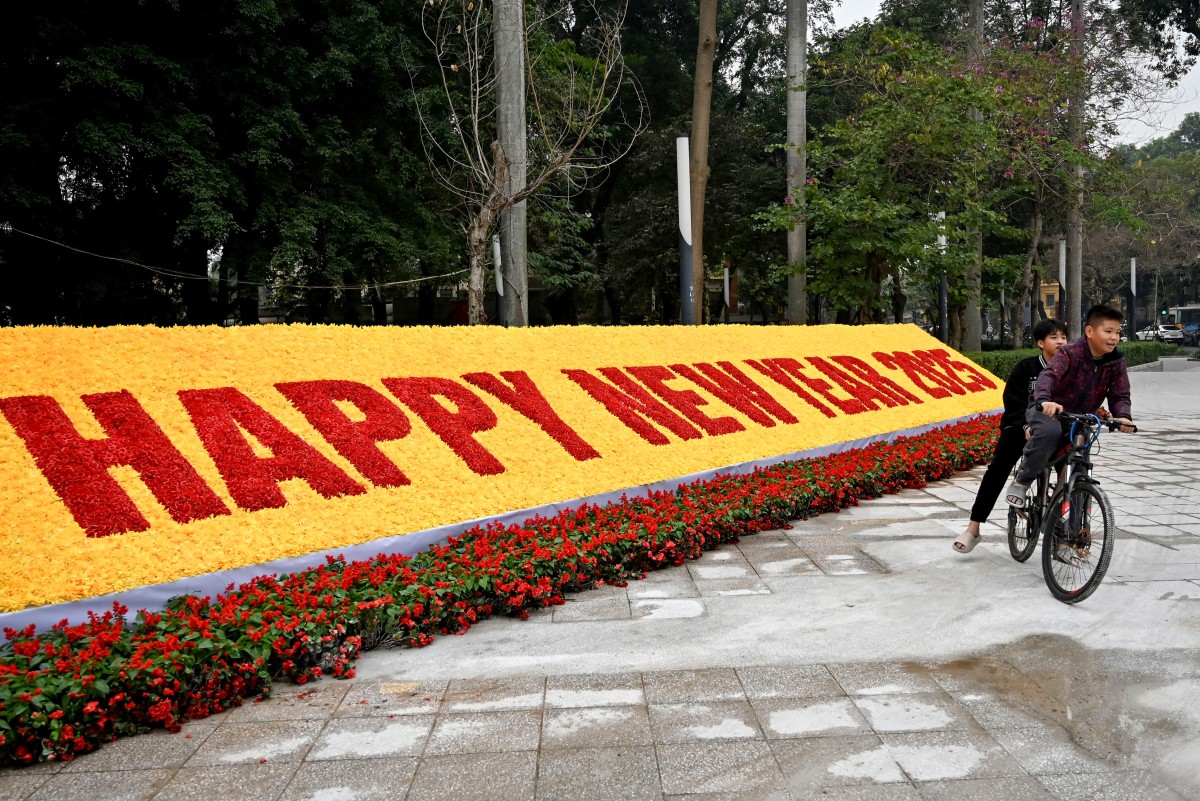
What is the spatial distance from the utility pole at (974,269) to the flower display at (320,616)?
547 inches

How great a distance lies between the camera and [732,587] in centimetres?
606

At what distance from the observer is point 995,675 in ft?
14.7

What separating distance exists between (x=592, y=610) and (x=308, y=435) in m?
2.65

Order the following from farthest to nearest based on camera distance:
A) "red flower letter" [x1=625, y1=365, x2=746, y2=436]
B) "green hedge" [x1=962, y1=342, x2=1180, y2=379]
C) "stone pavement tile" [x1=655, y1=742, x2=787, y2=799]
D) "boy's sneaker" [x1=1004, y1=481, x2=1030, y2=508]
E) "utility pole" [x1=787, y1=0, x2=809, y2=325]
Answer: "green hedge" [x1=962, y1=342, x2=1180, y2=379] → "utility pole" [x1=787, y1=0, x2=809, y2=325] → "red flower letter" [x1=625, y1=365, x2=746, y2=436] → "boy's sneaker" [x1=1004, y1=481, x2=1030, y2=508] → "stone pavement tile" [x1=655, y1=742, x2=787, y2=799]

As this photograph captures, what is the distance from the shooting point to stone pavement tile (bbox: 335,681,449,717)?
13.7ft

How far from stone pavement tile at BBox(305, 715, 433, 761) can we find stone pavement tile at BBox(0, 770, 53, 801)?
96 centimetres

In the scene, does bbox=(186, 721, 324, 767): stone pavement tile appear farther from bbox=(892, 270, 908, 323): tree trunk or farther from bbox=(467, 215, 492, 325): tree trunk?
bbox=(892, 270, 908, 323): tree trunk

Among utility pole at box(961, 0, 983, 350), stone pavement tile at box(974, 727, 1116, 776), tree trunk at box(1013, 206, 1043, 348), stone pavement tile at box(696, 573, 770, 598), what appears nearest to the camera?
stone pavement tile at box(974, 727, 1116, 776)

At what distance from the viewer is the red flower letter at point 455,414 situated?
7.55 meters

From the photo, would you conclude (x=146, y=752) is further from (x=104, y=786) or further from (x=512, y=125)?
(x=512, y=125)

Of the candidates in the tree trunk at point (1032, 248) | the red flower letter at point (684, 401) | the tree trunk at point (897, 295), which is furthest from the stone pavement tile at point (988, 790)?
the tree trunk at point (1032, 248)

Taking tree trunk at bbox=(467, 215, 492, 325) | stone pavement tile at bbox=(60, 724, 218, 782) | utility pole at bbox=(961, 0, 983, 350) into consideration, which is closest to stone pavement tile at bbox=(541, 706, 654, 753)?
stone pavement tile at bbox=(60, 724, 218, 782)

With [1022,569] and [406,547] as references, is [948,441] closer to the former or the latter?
[1022,569]

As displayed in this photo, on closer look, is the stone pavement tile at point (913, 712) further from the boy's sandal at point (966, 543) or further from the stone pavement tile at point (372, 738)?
the boy's sandal at point (966, 543)
